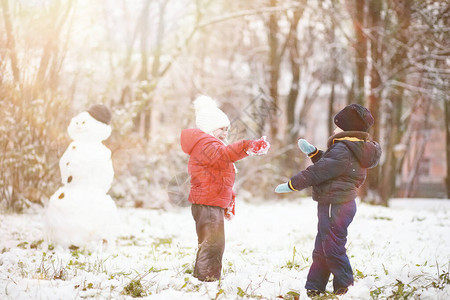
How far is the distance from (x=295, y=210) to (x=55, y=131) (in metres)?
5.36

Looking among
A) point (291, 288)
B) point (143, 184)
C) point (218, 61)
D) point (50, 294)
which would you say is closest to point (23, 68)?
point (143, 184)

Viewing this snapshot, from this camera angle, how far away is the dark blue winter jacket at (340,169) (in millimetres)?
3438

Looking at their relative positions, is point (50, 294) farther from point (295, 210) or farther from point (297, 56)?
point (297, 56)

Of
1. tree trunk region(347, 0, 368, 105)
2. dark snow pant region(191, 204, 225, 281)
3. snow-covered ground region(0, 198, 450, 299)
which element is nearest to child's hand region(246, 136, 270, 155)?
dark snow pant region(191, 204, 225, 281)

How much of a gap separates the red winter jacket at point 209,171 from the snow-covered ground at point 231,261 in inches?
28.1

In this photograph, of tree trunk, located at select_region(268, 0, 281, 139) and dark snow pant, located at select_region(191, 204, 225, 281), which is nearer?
dark snow pant, located at select_region(191, 204, 225, 281)

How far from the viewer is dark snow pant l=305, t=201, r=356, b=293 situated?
340 centimetres

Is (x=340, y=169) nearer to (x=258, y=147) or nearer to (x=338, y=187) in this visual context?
(x=338, y=187)

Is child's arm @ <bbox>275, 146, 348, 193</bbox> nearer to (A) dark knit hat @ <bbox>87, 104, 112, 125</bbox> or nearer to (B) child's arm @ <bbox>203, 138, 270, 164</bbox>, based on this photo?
(B) child's arm @ <bbox>203, 138, 270, 164</bbox>

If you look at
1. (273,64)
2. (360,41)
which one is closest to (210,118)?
(360,41)

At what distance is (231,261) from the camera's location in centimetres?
466

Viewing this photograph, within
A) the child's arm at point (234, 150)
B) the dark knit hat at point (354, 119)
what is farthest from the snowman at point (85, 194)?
the dark knit hat at point (354, 119)

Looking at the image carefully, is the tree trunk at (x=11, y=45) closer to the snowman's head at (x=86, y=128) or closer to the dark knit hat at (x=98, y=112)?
the snowman's head at (x=86, y=128)

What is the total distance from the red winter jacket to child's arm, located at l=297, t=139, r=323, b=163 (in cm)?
61
